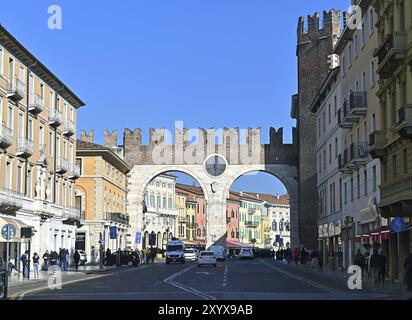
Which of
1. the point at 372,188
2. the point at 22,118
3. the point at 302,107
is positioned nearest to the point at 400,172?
the point at 372,188

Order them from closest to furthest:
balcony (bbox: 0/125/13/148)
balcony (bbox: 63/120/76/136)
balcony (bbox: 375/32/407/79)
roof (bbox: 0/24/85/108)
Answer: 1. balcony (bbox: 375/32/407/79)
2. balcony (bbox: 0/125/13/148)
3. roof (bbox: 0/24/85/108)
4. balcony (bbox: 63/120/76/136)

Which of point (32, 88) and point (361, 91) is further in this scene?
point (32, 88)

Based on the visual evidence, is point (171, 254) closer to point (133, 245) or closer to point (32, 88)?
point (133, 245)

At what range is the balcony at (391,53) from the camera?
31688mm

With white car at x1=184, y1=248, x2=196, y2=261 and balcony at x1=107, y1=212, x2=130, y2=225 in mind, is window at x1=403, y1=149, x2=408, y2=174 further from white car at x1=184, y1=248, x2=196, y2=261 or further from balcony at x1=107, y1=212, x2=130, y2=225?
white car at x1=184, y1=248, x2=196, y2=261

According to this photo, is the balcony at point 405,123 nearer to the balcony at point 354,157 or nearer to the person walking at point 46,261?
the balcony at point 354,157

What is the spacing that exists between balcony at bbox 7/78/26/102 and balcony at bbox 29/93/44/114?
6.00 ft

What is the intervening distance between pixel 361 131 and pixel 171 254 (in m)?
31.3

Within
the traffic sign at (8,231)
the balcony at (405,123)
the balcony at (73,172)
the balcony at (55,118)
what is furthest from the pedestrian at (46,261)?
the balcony at (405,123)

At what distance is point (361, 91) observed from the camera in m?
→ 42.8

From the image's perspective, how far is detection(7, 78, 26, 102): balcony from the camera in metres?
44.8

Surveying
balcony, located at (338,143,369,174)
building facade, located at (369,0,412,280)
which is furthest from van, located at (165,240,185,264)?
building facade, located at (369,0,412,280)

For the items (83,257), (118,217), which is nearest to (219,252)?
(118,217)

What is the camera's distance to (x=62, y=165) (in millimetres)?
57844
